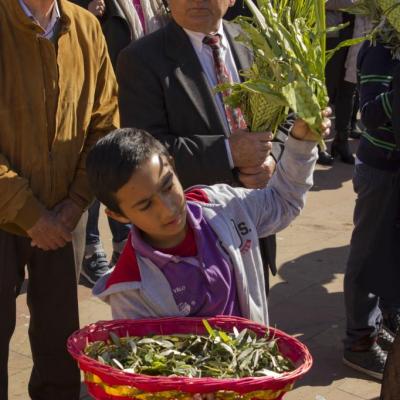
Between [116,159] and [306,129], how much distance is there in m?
0.55

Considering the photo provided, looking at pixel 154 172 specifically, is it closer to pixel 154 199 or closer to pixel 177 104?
pixel 154 199

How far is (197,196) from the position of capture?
8.71ft

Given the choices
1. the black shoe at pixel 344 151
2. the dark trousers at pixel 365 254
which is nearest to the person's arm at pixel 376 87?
the dark trousers at pixel 365 254

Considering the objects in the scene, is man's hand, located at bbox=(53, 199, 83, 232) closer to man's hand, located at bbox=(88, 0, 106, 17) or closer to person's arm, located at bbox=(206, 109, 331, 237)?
person's arm, located at bbox=(206, 109, 331, 237)

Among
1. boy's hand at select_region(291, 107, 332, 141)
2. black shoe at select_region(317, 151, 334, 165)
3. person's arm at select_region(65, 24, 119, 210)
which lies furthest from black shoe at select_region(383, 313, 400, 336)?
→ black shoe at select_region(317, 151, 334, 165)

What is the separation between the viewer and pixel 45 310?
11.8ft

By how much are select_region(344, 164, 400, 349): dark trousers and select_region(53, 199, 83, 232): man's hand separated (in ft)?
4.92

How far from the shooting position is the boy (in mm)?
2340

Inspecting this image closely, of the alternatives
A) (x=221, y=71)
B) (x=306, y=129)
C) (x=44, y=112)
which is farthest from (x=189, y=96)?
(x=306, y=129)

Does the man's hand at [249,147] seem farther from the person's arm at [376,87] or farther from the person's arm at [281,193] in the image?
the person's arm at [376,87]

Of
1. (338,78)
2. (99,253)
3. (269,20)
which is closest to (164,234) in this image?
(269,20)

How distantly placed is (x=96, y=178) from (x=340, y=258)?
3805 millimetres

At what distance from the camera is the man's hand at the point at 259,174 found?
322cm

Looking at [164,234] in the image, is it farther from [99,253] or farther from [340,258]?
[340,258]
